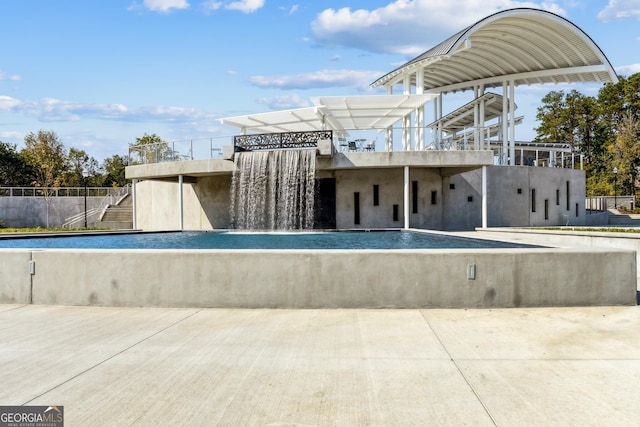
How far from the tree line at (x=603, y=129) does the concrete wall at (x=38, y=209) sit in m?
55.6

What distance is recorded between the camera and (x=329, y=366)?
187 inches

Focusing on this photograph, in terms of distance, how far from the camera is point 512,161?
29562mm

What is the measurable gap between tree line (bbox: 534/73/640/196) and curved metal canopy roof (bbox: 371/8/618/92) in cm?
2603

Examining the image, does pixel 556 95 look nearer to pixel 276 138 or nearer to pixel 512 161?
pixel 512 161

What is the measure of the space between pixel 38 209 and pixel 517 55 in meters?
44.8

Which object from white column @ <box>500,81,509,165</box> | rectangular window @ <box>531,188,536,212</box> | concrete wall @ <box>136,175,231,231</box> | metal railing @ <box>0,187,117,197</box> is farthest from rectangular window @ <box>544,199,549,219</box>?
metal railing @ <box>0,187,117,197</box>

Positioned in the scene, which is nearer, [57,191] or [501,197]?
[501,197]

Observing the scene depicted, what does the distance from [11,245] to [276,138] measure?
13158mm

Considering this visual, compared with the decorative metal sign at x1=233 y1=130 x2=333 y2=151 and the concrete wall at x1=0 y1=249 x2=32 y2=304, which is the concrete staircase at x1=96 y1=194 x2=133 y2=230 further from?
the concrete wall at x1=0 y1=249 x2=32 y2=304

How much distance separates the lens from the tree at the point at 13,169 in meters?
61.4

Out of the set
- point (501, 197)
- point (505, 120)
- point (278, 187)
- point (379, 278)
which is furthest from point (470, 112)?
point (379, 278)

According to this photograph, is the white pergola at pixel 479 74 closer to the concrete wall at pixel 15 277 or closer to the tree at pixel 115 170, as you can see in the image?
the concrete wall at pixel 15 277

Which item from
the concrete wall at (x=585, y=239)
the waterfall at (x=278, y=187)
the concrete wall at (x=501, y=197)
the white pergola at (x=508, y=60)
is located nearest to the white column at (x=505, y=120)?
the white pergola at (x=508, y=60)

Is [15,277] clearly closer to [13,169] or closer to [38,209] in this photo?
[38,209]
